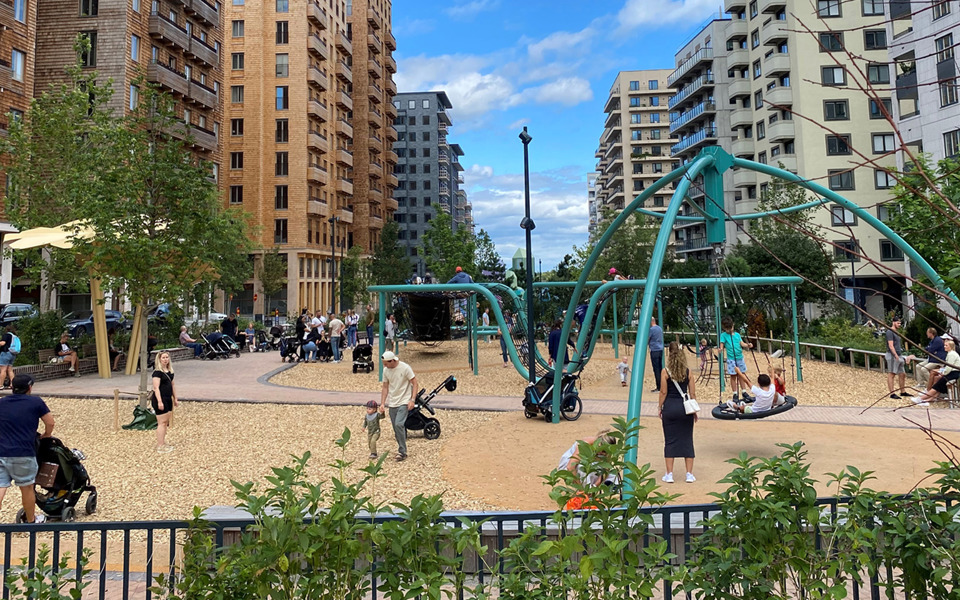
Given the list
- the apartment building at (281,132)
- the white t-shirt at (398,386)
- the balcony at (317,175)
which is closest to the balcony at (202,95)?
the apartment building at (281,132)

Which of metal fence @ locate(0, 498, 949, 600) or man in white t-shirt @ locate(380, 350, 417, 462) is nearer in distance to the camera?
metal fence @ locate(0, 498, 949, 600)

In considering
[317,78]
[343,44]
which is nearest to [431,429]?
[317,78]

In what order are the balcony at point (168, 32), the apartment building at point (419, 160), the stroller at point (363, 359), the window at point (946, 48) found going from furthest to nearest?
the apartment building at point (419, 160) < the balcony at point (168, 32) < the stroller at point (363, 359) < the window at point (946, 48)

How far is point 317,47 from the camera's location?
54656 millimetres

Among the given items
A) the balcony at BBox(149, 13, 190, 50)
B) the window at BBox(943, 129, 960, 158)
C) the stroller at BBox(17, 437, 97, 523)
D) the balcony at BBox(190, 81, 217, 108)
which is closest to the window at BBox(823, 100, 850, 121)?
the window at BBox(943, 129, 960, 158)

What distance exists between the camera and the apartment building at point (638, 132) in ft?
270

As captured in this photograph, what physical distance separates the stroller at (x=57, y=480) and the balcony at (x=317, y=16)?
5487 cm

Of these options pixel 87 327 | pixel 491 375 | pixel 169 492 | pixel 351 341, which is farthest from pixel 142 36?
pixel 169 492

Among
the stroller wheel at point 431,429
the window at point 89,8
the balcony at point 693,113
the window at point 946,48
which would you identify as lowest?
the stroller wheel at point 431,429

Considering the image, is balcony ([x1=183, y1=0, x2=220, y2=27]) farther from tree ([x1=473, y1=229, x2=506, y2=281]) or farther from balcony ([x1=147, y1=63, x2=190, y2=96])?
tree ([x1=473, y1=229, x2=506, y2=281])

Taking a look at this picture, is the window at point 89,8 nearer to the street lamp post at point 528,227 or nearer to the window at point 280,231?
the window at point 280,231

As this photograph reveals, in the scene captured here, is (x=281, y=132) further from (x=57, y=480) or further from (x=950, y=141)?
(x=57, y=480)

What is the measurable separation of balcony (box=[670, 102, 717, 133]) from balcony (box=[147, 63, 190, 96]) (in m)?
44.6

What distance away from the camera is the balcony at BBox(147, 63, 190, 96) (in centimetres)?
3875
